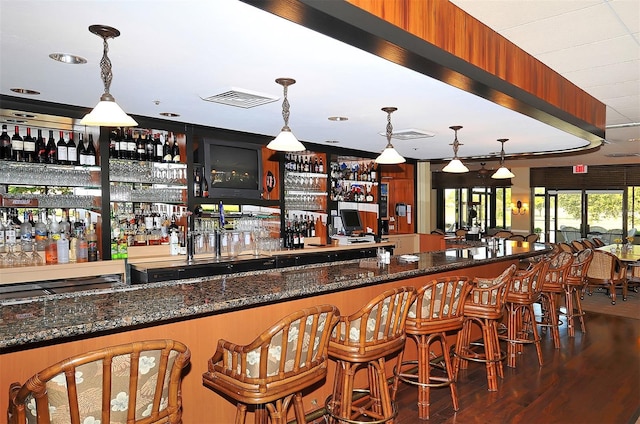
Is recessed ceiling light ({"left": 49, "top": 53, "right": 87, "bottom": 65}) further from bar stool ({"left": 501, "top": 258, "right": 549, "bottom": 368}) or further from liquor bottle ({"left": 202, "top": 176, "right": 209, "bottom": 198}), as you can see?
bar stool ({"left": 501, "top": 258, "right": 549, "bottom": 368})

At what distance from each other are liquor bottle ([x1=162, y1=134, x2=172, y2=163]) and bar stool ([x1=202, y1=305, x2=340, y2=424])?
367cm

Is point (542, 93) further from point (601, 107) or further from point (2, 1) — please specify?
point (2, 1)

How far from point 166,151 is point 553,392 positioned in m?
4.70

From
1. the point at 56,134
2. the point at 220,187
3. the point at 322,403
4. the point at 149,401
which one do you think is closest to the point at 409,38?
the point at 149,401

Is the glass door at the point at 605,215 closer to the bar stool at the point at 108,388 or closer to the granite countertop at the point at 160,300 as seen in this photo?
the granite countertop at the point at 160,300

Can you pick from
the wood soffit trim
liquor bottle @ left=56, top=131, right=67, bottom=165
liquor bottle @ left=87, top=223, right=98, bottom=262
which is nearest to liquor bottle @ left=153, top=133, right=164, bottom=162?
liquor bottle @ left=56, top=131, right=67, bottom=165

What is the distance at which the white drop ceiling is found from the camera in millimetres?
2344

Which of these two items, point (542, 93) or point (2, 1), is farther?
point (542, 93)

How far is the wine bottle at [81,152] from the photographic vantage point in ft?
15.7

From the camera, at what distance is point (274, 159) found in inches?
257

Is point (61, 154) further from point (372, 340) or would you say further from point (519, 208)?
point (519, 208)

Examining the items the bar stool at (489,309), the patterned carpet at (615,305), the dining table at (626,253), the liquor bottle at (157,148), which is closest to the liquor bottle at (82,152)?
the liquor bottle at (157,148)

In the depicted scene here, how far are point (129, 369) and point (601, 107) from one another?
572 centimetres

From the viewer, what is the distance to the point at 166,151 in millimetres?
5496
